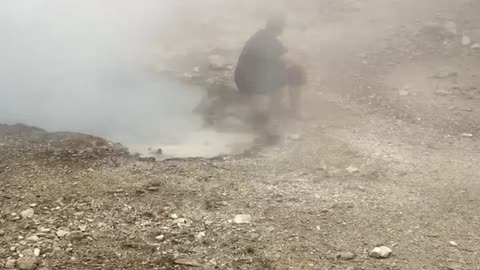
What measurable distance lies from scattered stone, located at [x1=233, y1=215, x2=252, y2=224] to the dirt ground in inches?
0.5

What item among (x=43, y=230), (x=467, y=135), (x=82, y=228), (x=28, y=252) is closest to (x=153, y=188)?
(x=82, y=228)

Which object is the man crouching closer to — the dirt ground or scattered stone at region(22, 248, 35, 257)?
the dirt ground

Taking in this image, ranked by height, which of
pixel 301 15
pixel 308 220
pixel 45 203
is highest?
pixel 301 15

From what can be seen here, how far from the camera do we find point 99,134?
12.9 ft

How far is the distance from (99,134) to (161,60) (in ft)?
5.13

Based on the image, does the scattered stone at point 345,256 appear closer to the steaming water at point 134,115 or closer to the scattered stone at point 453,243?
the scattered stone at point 453,243

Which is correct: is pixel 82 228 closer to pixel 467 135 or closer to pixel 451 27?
pixel 467 135

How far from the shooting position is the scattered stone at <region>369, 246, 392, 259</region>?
2670 millimetres

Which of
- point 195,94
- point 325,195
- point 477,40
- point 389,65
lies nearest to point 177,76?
point 195,94

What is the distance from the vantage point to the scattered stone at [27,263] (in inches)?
97.5

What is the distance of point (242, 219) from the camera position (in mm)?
2893

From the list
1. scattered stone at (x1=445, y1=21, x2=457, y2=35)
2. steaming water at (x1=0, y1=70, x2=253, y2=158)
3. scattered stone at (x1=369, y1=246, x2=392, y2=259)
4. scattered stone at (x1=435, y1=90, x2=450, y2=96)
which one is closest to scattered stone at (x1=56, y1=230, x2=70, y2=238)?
steaming water at (x1=0, y1=70, x2=253, y2=158)

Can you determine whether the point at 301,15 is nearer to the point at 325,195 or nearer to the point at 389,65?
the point at 389,65

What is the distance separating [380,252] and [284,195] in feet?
2.11
